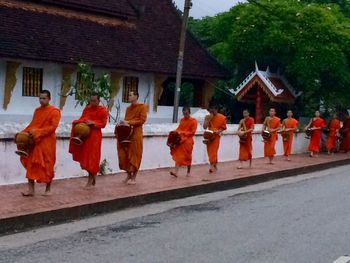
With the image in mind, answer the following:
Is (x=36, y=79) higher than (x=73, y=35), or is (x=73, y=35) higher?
(x=73, y=35)

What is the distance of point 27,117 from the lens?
65.7ft

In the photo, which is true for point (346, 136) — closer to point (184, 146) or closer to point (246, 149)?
point (246, 149)

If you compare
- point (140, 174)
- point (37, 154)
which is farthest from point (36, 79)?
point (37, 154)

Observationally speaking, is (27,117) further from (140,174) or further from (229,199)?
(229,199)

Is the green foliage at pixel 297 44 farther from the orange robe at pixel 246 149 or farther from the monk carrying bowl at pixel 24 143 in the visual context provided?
the monk carrying bowl at pixel 24 143

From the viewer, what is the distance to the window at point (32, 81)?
20.3 meters

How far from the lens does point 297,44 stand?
24812 mm

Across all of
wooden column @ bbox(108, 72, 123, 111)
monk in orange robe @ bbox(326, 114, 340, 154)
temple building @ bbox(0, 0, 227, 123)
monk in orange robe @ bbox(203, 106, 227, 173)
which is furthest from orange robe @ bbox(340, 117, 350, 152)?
monk in orange robe @ bbox(203, 106, 227, 173)

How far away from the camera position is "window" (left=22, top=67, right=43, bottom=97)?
20.3m

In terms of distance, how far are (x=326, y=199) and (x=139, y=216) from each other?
3971 millimetres

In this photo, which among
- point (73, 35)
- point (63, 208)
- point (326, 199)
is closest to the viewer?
Result: point (63, 208)

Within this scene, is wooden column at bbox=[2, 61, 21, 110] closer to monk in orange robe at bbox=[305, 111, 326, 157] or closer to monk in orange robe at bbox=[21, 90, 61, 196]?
monk in orange robe at bbox=[21, 90, 61, 196]

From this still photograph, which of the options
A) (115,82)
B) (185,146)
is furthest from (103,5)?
(185,146)

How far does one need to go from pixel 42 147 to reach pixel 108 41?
41.0 ft
